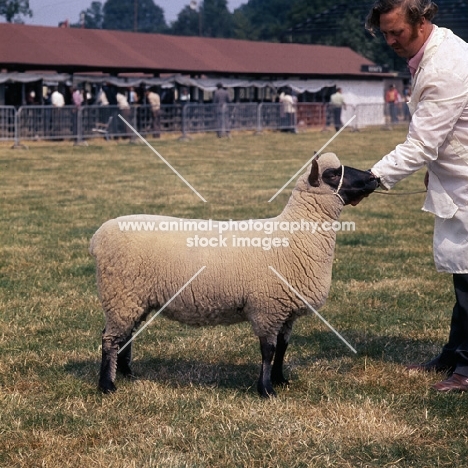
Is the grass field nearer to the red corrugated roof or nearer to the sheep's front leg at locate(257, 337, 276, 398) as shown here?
the sheep's front leg at locate(257, 337, 276, 398)

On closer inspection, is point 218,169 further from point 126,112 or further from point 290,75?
point 290,75

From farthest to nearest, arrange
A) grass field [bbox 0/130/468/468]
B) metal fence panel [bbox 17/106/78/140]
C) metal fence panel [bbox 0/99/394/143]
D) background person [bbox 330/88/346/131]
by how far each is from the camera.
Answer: background person [bbox 330/88/346/131] < metal fence panel [bbox 0/99/394/143] < metal fence panel [bbox 17/106/78/140] < grass field [bbox 0/130/468/468]

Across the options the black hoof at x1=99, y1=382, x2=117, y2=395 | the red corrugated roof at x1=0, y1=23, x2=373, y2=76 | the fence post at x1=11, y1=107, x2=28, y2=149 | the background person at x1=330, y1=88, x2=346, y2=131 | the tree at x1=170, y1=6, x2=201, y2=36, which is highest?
the tree at x1=170, y1=6, x2=201, y2=36

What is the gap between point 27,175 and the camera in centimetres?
1853

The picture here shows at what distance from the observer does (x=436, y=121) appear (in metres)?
4.90

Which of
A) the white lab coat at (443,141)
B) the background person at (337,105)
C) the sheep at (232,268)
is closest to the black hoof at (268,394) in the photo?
the sheep at (232,268)

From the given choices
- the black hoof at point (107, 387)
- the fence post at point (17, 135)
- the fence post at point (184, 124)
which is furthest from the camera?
the fence post at point (184, 124)

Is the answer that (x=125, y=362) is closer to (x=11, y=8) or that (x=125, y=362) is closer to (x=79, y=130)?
(x=79, y=130)

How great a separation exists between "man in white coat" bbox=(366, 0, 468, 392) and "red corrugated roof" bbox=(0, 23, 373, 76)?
26.9 m

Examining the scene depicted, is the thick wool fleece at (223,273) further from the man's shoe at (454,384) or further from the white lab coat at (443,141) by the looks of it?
the man's shoe at (454,384)

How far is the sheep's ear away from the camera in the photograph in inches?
195

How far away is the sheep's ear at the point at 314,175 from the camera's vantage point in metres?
4.95

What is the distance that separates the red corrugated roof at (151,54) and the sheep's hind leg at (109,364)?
26.4 meters

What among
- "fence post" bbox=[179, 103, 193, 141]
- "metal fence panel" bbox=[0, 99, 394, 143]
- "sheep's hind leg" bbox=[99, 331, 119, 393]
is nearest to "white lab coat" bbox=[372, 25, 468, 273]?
"sheep's hind leg" bbox=[99, 331, 119, 393]
